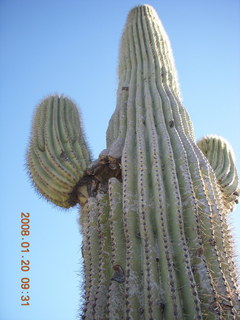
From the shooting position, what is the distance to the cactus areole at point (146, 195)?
304 centimetres

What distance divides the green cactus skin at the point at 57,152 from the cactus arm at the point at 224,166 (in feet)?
5.65

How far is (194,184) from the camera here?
3.81 meters

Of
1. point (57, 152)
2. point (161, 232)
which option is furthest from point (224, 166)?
point (161, 232)

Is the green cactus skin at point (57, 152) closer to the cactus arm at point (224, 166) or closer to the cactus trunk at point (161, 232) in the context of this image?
the cactus trunk at point (161, 232)

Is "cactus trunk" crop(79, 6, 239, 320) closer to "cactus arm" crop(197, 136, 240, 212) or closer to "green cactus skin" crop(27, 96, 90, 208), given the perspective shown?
"green cactus skin" crop(27, 96, 90, 208)

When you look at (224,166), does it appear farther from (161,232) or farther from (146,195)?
(161,232)

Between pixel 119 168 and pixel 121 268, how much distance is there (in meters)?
1.29

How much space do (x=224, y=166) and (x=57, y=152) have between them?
222 cm

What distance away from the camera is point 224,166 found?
5348mm

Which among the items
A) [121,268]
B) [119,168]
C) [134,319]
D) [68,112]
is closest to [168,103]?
[119,168]

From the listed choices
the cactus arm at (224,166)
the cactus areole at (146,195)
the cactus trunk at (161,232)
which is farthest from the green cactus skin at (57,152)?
the cactus arm at (224,166)

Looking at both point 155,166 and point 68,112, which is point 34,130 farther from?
point 155,166

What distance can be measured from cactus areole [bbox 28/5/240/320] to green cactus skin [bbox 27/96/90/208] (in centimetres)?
1

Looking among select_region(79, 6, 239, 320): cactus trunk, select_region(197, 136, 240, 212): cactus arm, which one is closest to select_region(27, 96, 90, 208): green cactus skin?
select_region(79, 6, 239, 320): cactus trunk
